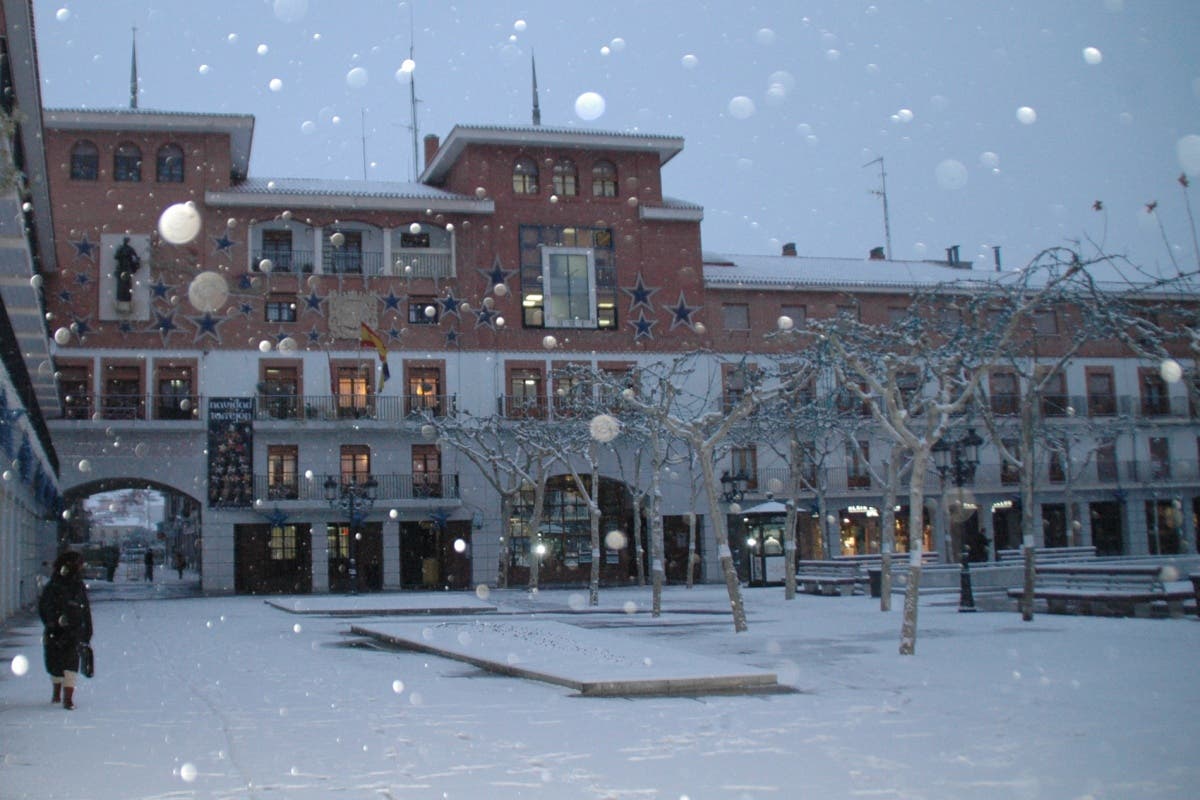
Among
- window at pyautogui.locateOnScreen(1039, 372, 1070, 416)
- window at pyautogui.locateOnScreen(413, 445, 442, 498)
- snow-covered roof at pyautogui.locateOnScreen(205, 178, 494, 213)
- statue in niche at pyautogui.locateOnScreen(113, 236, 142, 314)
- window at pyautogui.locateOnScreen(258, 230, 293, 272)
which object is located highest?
snow-covered roof at pyautogui.locateOnScreen(205, 178, 494, 213)

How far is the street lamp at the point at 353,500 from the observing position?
38.3 metres

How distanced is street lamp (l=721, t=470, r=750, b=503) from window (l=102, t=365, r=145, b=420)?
18.8 m

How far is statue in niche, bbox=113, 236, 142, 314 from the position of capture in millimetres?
38812

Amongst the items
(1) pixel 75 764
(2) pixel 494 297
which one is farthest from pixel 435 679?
(2) pixel 494 297

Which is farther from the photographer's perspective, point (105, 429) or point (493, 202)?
point (493, 202)

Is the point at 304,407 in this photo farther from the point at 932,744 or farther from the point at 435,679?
the point at 932,744

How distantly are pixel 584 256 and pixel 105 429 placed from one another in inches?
681

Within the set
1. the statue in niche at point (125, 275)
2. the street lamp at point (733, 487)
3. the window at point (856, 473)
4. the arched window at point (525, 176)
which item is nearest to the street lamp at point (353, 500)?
the statue in niche at point (125, 275)

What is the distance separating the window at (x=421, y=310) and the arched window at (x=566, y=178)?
6493 mm

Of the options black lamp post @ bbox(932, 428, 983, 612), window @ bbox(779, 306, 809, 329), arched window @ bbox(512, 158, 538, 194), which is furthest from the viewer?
window @ bbox(779, 306, 809, 329)

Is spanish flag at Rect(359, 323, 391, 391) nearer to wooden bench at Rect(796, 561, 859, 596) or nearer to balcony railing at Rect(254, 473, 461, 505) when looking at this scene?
balcony railing at Rect(254, 473, 461, 505)

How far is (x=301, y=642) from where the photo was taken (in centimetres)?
1892

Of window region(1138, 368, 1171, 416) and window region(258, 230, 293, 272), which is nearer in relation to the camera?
window region(258, 230, 293, 272)

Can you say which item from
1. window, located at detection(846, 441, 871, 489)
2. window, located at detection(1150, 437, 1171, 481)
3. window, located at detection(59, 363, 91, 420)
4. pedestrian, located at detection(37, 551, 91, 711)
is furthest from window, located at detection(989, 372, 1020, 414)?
pedestrian, located at detection(37, 551, 91, 711)
